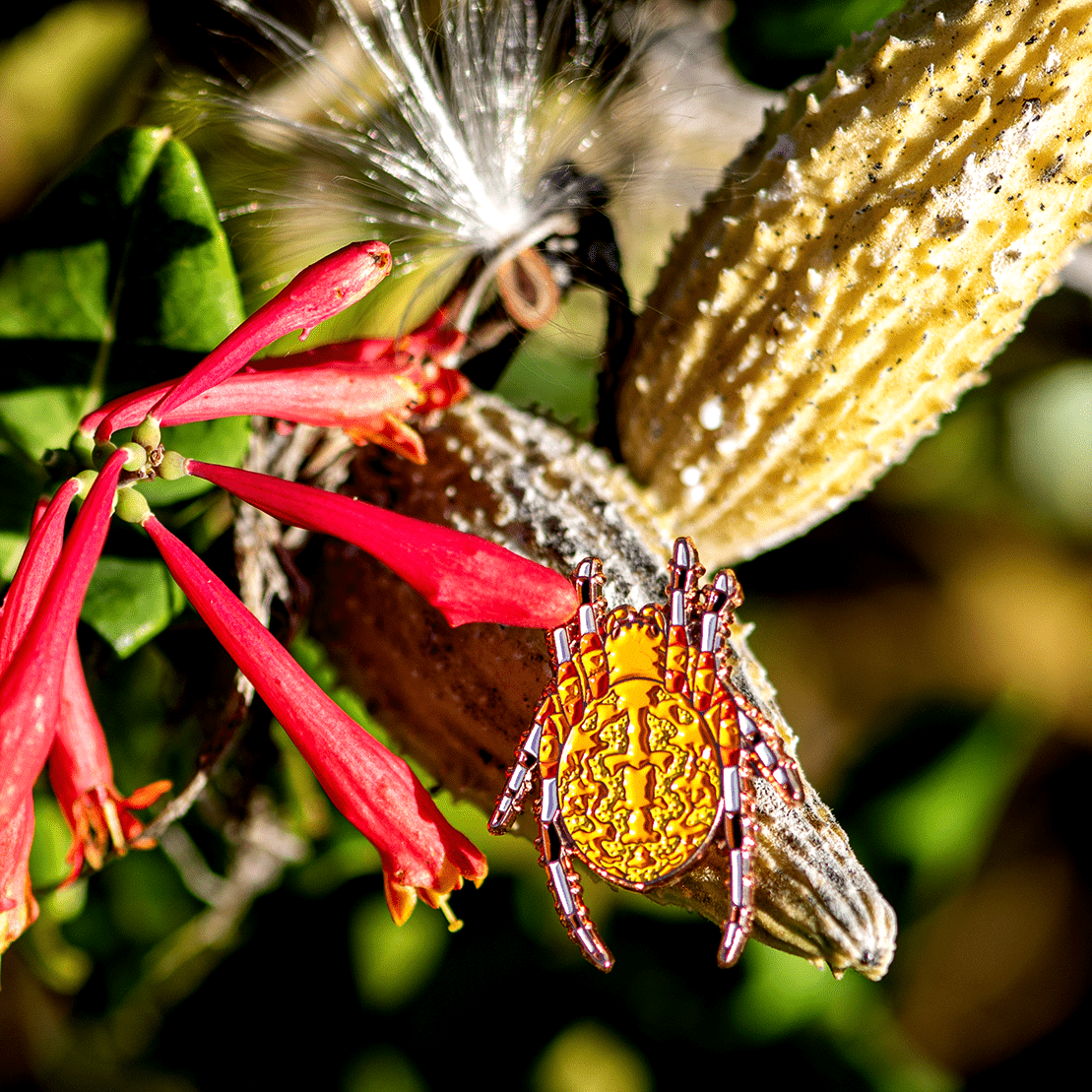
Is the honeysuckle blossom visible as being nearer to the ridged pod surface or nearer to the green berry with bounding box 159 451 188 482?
the green berry with bounding box 159 451 188 482

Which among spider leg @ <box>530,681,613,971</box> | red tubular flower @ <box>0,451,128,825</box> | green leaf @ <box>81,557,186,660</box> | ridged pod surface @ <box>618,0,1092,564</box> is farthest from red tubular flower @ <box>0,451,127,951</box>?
ridged pod surface @ <box>618,0,1092,564</box>

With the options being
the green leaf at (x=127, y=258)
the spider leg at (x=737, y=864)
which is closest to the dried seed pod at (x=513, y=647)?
the spider leg at (x=737, y=864)

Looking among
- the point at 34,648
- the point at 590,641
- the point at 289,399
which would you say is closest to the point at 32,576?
the point at 34,648

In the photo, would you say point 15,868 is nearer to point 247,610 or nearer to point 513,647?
point 247,610

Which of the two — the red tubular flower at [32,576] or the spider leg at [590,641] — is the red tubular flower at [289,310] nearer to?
the red tubular flower at [32,576]

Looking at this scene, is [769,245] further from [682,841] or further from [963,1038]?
[963,1038]
